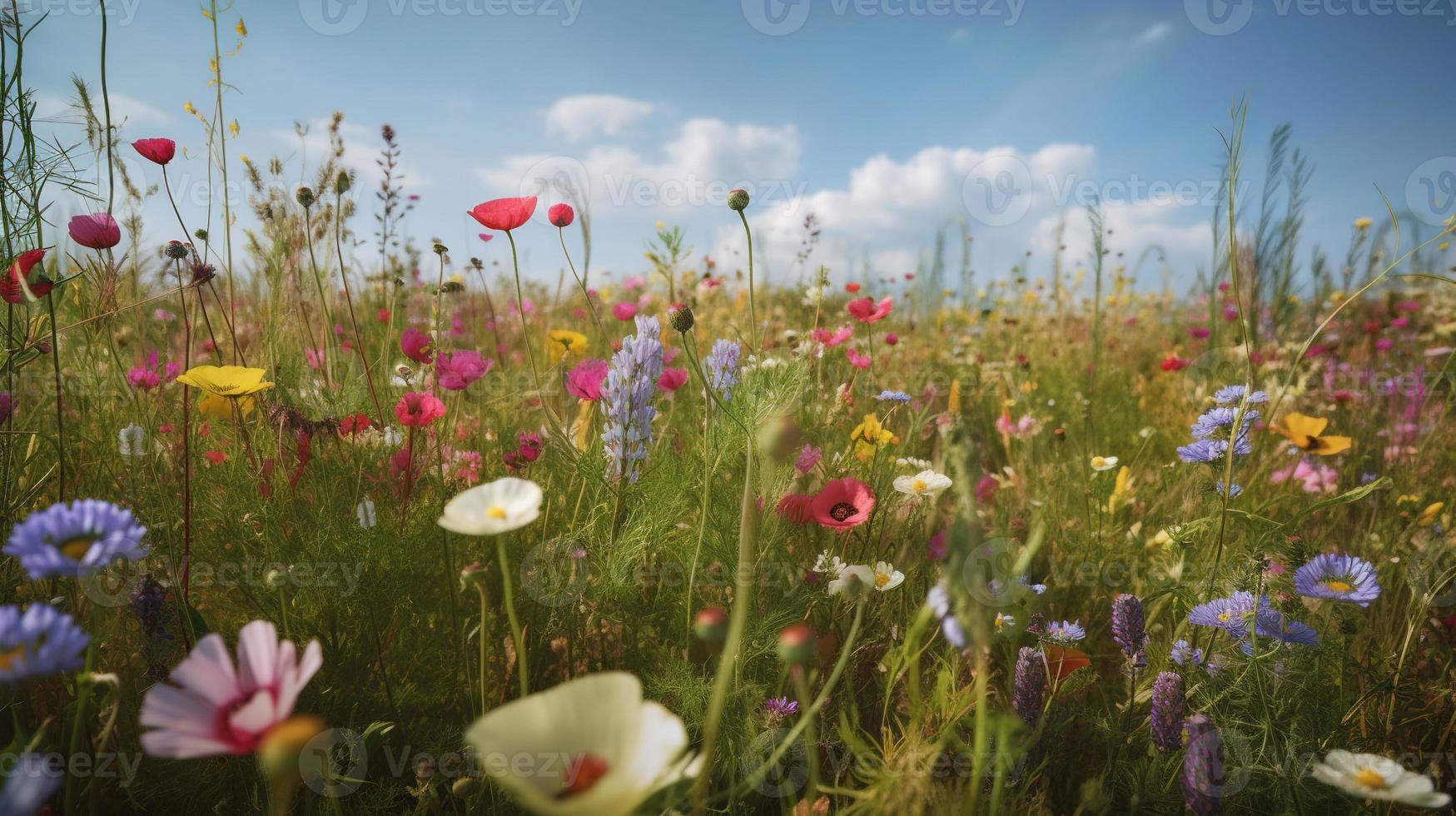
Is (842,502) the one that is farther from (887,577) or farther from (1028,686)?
(1028,686)

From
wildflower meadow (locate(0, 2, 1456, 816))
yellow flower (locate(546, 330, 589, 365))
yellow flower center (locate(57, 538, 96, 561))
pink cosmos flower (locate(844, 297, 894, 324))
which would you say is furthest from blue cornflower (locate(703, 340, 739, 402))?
yellow flower center (locate(57, 538, 96, 561))

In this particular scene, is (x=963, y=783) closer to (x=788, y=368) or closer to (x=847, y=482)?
(x=847, y=482)

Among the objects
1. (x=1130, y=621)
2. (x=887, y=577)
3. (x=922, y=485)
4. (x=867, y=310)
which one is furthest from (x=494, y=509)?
(x=867, y=310)

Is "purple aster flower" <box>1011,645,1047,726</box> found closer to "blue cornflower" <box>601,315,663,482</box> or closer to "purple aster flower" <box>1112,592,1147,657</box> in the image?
"purple aster flower" <box>1112,592,1147,657</box>

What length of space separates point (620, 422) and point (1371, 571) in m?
1.30

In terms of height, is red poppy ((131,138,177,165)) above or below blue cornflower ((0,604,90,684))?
above

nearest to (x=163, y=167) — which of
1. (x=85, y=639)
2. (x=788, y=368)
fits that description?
(x=85, y=639)

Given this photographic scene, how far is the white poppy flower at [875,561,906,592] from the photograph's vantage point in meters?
1.21

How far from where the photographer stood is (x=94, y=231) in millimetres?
1257

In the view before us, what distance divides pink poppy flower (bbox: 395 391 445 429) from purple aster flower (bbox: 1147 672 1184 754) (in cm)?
127

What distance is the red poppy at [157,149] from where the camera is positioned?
1.39 metres

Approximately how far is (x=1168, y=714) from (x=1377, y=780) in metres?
0.22

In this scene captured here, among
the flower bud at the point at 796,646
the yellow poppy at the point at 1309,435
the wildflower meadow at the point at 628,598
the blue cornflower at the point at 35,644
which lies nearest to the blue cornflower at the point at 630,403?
the wildflower meadow at the point at 628,598

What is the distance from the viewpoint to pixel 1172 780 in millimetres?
1009
